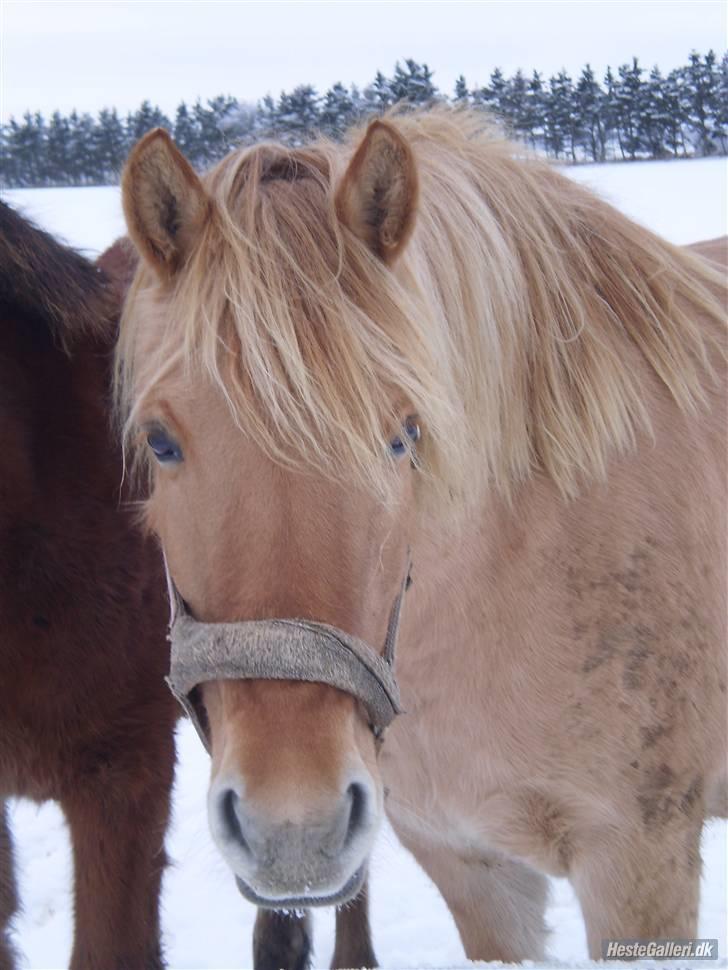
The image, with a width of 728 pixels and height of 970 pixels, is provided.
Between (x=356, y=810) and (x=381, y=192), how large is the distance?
1.08 m

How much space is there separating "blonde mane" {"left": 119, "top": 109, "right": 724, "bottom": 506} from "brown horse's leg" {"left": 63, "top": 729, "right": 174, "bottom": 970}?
0.93m

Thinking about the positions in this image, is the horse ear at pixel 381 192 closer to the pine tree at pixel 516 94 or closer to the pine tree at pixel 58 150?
the pine tree at pixel 516 94

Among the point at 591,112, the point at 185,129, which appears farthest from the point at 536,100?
the point at 185,129

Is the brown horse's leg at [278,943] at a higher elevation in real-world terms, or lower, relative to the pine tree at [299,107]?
lower

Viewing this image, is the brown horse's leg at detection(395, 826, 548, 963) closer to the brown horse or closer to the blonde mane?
the brown horse

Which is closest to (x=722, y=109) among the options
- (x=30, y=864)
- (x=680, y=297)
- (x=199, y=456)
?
(x=680, y=297)

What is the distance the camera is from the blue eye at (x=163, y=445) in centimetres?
146

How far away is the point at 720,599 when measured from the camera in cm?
209

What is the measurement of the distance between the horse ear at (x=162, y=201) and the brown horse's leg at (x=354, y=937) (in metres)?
2.50

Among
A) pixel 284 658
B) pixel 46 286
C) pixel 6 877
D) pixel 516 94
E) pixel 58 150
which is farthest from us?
pixel 58 150

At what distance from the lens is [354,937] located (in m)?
3.12

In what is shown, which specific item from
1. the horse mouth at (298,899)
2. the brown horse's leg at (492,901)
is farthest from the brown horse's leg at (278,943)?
the horse mouth at (298,899)

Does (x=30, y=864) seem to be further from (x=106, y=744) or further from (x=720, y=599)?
(x=720, y=599)

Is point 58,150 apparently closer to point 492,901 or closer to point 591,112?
point 591,112
